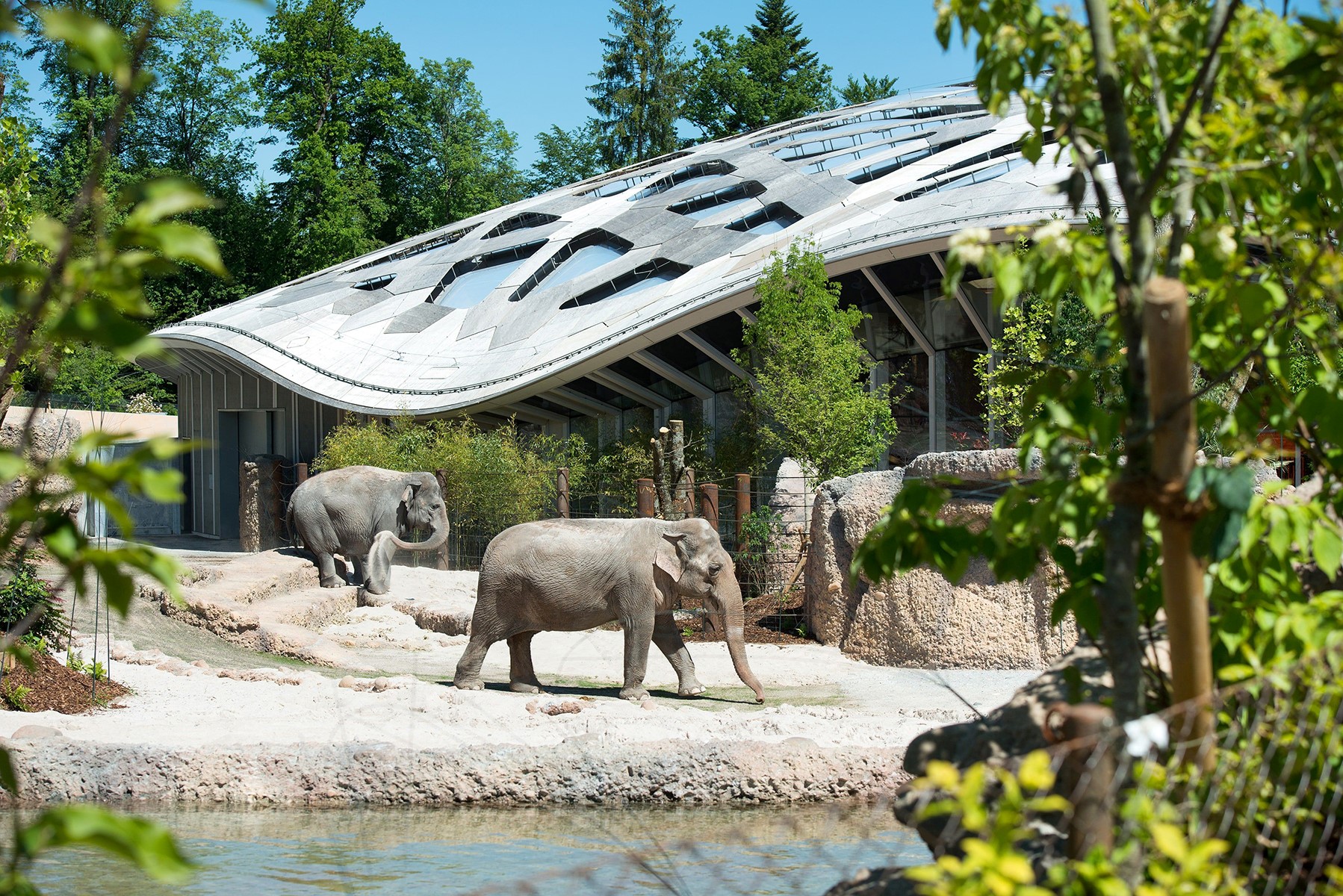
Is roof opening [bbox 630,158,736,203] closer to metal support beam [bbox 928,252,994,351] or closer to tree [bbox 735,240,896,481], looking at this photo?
metal support beam [bbox 928,252,994,351]

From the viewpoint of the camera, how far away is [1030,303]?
60.1 feet

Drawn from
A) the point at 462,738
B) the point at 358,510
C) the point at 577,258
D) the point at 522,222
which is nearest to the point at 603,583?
the point at 462,738

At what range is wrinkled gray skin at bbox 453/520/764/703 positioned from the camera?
10344 mm

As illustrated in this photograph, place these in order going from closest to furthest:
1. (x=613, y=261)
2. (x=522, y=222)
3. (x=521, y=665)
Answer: (x=521, y=665) < (x=613, y=261) < (x=522, y=222)

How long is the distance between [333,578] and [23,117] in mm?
36339

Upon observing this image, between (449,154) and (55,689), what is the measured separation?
133 feet

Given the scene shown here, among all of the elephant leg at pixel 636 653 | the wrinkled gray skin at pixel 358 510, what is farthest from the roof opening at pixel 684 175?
the elephant leg at pixel 636 653

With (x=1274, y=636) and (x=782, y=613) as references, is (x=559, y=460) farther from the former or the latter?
(x=1274, y=636)

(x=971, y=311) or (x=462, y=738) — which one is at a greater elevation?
(x=971, y=311)

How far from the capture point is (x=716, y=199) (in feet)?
95.2

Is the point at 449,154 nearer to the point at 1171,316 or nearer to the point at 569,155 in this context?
the point at 569,155

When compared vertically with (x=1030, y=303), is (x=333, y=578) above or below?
below

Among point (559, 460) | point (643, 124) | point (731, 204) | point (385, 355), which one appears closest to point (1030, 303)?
point (559, 460)

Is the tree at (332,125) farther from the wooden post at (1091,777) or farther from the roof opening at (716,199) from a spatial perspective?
the wooden post at (1091,777)
